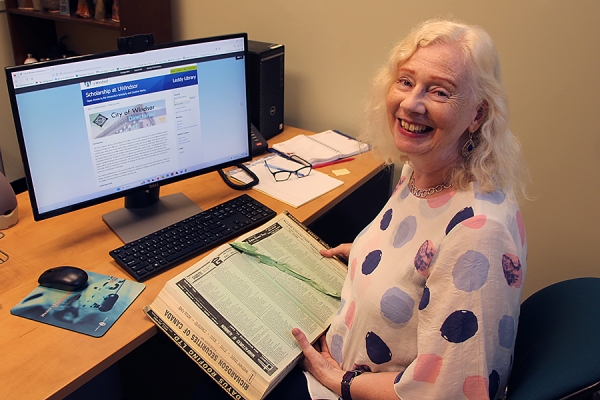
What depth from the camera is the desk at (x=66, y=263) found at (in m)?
0.86

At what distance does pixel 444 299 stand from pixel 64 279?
2.50 ft

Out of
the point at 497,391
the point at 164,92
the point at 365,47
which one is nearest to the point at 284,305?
the point at 497,391

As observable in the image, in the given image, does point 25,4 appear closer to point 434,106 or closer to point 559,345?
point 434,106

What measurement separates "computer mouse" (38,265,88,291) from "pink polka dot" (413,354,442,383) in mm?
701

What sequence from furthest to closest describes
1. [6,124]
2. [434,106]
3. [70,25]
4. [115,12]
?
[6,124] < [70,25] < [115,12] < [434,106]

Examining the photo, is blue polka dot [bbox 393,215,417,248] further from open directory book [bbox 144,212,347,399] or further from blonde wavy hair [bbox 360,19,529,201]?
open directory book [bbox 144,212,347,399]

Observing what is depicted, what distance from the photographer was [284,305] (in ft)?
3.58

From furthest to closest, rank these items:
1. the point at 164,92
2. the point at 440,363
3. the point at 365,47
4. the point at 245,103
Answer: the point at 365,47, the point at 245,103, the point at 164,92, the point at 440,363

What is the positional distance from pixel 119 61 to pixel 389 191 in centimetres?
111

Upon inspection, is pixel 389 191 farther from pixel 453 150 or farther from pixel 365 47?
pixel 453 150

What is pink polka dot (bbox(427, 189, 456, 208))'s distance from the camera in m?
0.96

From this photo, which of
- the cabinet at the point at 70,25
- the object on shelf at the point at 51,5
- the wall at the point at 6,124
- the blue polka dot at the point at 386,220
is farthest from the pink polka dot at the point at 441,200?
the wall at the point at 6,124

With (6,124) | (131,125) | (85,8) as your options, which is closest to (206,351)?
(131,125)

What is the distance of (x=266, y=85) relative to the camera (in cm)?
188
